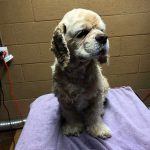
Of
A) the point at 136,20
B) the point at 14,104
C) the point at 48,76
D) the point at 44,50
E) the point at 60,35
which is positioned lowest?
the point at 14,104

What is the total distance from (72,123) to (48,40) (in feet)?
2.77

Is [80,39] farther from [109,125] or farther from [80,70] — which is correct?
[109,125]

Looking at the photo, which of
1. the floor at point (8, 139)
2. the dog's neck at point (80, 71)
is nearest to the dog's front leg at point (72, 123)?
the dog's neck at point (80, 71)

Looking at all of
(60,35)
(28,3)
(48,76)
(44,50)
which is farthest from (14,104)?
(60,35)

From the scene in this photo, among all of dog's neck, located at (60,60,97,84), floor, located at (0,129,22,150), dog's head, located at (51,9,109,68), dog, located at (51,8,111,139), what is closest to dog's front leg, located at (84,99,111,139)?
dog, located at (51,8,111,139)

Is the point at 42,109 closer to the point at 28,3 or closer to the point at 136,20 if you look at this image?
the point at 28,3

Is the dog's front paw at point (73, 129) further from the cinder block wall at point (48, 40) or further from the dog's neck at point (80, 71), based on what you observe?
the cinder block wall at point (48, 40)

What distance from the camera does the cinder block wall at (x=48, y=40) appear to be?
6.16ft

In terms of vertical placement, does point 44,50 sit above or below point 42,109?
above

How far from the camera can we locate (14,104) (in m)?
2.25

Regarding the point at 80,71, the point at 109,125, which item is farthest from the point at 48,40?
the point at 109,125

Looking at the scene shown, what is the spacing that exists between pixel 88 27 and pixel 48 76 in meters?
1.06

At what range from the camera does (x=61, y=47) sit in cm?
118

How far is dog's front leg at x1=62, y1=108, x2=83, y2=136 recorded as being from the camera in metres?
1.36
